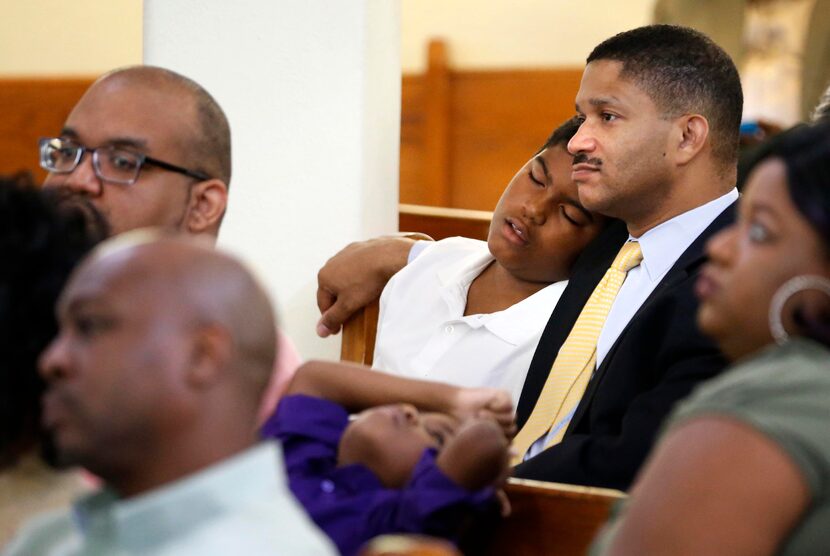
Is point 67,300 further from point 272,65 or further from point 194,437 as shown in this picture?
point 272,65

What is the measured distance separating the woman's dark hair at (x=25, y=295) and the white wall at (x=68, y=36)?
214 centimetres

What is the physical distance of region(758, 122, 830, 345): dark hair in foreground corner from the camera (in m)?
1.15

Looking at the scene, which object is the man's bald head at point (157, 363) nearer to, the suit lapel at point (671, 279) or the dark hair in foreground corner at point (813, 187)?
the dark hair in foreground corner at point (813, 187)

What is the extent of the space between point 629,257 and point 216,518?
1.51 m

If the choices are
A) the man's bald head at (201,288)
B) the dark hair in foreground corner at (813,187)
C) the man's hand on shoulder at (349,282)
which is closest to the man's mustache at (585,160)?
the man's hand on shoulder at (349,282)

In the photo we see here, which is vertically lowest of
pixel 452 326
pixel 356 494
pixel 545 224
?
pixel 452 326

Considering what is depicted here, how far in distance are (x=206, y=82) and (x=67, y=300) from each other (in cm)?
213

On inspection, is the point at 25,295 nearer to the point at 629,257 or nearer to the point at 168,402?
the point at 168,402

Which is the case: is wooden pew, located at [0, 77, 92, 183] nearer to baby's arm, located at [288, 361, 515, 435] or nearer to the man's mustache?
the man's mustache

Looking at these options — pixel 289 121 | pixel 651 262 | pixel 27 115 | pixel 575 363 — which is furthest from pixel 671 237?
pixel 27 115

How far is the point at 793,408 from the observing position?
1.09m

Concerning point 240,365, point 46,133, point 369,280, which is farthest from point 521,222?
point 46,133

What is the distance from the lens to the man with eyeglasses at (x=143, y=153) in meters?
1.89

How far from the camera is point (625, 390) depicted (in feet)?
6.52
